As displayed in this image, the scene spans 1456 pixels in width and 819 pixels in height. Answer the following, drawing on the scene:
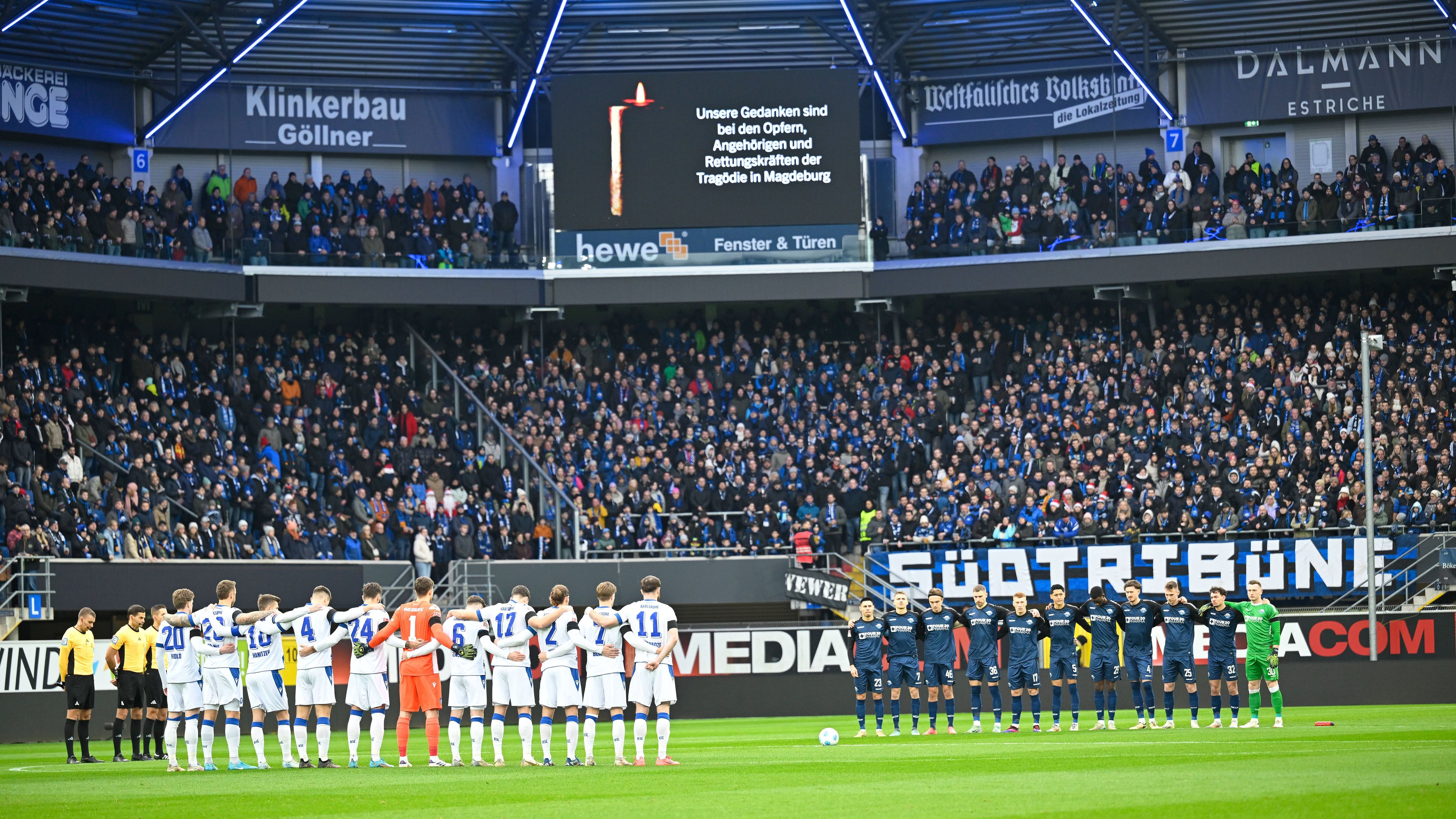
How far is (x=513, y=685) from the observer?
19.8 metres

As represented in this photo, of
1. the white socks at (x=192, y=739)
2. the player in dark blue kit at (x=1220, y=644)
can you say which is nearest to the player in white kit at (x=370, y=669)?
the white socks at (x=192, y=739)

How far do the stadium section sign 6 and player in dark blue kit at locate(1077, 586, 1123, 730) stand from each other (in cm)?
1281

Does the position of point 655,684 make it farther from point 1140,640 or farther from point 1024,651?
point 1140,640

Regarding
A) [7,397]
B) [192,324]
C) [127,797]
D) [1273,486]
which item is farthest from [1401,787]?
[192,324]

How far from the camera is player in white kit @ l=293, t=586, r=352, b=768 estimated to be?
20.1 meters

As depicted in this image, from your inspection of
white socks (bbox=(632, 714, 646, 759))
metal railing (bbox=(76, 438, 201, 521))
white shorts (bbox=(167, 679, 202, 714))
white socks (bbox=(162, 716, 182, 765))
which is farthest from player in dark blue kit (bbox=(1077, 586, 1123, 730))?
metal railing (bbox=(76, 438, 201, 521))

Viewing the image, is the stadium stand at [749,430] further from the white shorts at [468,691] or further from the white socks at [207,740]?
the white shorts at [468,691]

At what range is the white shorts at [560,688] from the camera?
19.3m

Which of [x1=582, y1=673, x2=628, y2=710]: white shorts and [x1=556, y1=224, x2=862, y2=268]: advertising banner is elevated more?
[x1=556, y1=224, x2=862, y2=268]: advertising banner

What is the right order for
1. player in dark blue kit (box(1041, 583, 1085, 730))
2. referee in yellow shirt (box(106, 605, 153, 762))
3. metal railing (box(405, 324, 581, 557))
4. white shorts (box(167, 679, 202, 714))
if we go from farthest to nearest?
metal railing (box(405, 324, 581, 557)) < player in dark blue kit (box(1041, 583, 1085, 730)) < referee in yellow shirt (box(106, 605, 153, 762)) < white shorts (box(167, 679, 202, 714))

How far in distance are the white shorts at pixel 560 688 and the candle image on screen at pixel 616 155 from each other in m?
24.1

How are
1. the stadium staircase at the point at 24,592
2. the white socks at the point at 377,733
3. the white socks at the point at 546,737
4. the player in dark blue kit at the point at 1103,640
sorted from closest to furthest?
the white socks at the point at 546,737
the white socks at the point at 377,733
the player in dark blue kit at the point at 1103,640
the stadium staircase at the point at 24,592

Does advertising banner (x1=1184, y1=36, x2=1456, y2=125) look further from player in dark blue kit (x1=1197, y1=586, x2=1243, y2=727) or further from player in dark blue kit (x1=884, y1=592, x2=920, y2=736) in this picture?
player in dark blue kit (x1=884, y1=592, x2=920, y2=736)

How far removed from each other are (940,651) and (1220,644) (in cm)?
389
